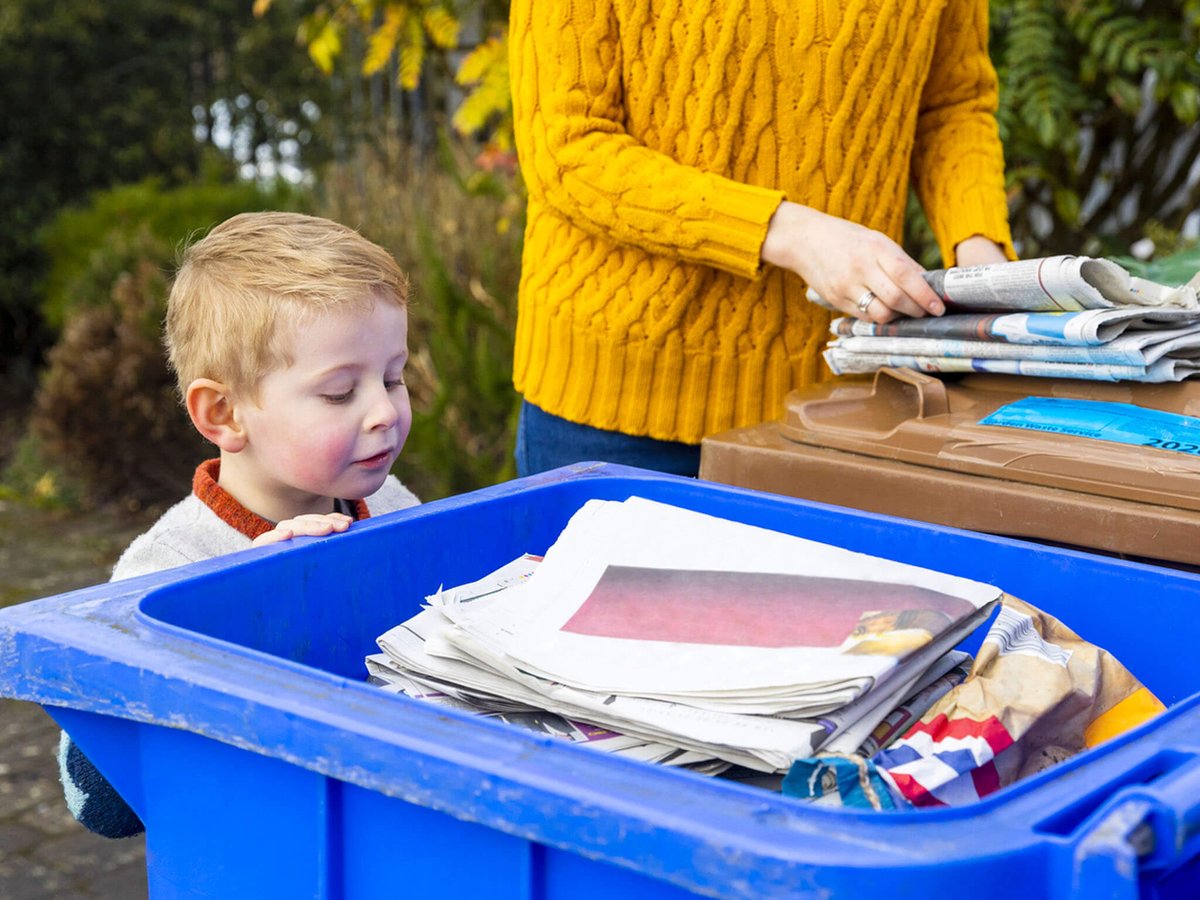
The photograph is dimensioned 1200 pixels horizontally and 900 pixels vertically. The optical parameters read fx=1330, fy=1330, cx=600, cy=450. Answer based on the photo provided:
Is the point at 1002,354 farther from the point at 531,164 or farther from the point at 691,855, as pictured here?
the point at 691,855

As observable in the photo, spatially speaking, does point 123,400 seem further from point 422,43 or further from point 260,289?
point 260,289

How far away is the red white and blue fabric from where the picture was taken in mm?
873

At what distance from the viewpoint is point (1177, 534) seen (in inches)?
50.7

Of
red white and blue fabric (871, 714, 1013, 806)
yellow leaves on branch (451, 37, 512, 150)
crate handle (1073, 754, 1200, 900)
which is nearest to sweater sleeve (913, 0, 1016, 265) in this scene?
red white and blue fabric (871, 714, 1013, 806)

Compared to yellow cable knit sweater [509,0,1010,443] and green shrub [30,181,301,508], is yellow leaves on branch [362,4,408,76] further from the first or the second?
yellow cable knit sweater [509,0,1010,443]

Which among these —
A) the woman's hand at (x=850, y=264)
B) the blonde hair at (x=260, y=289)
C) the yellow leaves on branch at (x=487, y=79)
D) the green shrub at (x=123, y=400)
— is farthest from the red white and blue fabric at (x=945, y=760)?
the green shrub at (x=123, y=400)

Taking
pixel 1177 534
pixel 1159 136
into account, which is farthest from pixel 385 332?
pixel 1159 136

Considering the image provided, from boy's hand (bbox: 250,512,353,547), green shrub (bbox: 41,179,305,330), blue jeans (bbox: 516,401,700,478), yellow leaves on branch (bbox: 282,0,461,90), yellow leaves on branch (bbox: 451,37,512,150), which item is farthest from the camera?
green shrub (bbox: 41,179,305,330)

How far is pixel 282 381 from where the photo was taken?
155 centimetres

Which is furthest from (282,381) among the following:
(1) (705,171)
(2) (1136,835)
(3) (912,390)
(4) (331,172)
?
(4) (331,172)

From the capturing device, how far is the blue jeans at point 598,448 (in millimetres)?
2010

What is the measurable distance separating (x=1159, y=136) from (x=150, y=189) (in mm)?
5487

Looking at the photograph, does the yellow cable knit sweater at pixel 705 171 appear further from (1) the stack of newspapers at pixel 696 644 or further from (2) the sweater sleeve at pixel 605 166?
(1) the stack of newspapers at pixel 696 644

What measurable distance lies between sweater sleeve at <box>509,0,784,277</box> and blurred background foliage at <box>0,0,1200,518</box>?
0.67 meters
